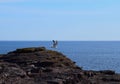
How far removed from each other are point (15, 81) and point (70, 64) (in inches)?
576

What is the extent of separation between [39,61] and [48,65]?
126 cm

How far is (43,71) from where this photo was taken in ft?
148

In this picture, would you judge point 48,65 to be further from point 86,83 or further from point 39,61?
point 86,83

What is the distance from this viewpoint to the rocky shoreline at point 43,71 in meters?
39.6

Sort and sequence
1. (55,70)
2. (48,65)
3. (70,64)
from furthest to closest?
(70,64) < (48,65) < (55,70)

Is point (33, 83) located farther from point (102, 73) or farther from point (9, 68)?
point (102, 73)

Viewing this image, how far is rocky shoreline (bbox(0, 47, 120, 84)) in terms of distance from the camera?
130 feet

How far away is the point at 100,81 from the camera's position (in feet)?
138

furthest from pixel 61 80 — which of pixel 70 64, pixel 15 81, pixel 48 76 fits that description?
pixel 70 64

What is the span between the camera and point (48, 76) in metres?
41.3

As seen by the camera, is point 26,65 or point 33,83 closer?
point 33,83

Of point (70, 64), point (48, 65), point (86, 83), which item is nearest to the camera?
point (86, 83)

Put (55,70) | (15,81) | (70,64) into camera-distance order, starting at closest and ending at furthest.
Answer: (15,81) < (55,70) < (70,64)

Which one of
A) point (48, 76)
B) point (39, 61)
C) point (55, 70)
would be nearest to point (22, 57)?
point (39, 61)
